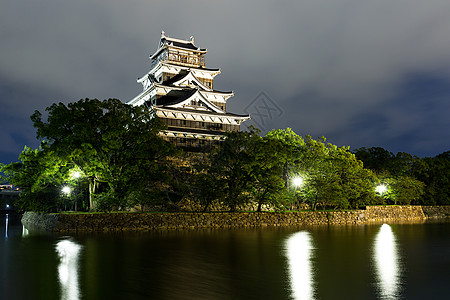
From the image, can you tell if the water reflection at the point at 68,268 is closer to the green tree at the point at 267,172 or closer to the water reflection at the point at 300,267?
the water reflection at the point at 300,267

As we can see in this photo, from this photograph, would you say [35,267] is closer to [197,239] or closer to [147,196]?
[197,239]

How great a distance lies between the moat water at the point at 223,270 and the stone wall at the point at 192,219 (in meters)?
5.56

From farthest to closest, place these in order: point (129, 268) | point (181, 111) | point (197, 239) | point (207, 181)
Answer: point (181, 111) → point (207, 181) → point (197, 239) → point (129, 268)

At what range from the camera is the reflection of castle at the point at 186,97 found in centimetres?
4231

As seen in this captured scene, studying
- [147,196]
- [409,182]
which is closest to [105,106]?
[147,196]

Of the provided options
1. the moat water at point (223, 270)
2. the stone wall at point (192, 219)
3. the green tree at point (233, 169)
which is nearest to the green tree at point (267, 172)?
the green tree at point (233, 169)

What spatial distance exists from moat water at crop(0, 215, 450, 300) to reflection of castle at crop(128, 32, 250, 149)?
24680mm

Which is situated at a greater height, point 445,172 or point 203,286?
point 445,172

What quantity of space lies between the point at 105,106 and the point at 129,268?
17.3 meters

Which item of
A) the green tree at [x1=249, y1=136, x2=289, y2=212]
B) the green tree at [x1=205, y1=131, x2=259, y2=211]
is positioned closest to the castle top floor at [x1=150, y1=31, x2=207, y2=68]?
the green tree at [x1=205, y1=131, x2=259, y2=211]

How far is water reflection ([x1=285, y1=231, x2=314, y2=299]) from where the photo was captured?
9.14 meters

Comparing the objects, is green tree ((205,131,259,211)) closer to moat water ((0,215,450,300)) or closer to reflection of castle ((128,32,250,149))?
moat water ((0,215,450,300))

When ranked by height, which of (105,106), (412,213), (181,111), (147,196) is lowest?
(412,213)

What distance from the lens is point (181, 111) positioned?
4241 centimetres
